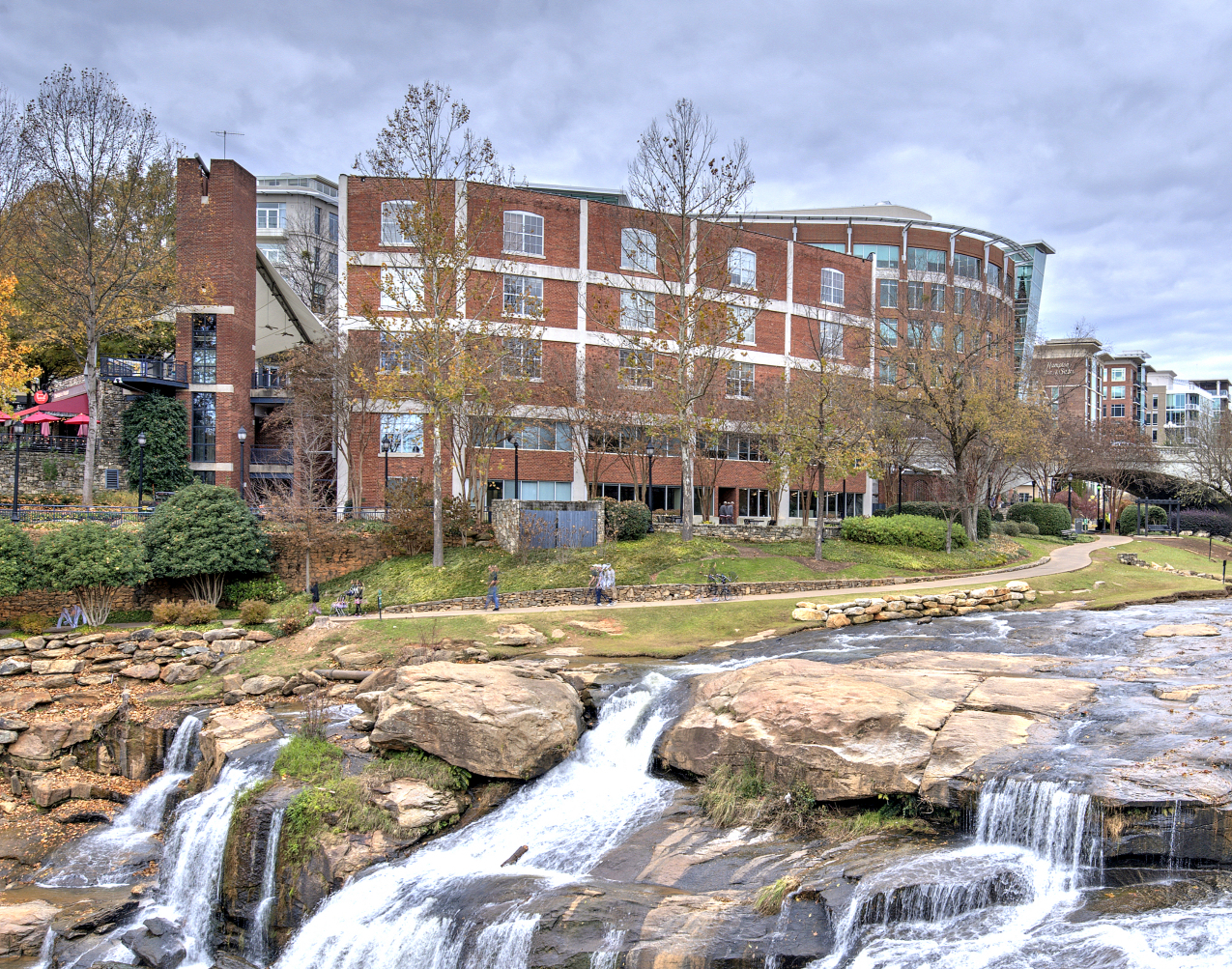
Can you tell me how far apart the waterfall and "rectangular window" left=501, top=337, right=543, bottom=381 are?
2229cm

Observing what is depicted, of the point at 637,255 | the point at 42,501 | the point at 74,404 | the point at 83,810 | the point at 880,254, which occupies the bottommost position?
the point at 83,810

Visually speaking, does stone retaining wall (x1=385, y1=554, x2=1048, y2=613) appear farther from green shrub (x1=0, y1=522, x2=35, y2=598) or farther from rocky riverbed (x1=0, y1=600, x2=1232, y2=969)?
green shrub (x1=0, y1=522, x2=35, y2=598)

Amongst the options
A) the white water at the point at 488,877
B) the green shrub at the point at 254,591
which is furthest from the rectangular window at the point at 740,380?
the white water at the point at 488,877

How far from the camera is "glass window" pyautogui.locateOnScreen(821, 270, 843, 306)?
4850cm

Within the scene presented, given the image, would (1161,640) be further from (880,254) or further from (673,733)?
(880,254)

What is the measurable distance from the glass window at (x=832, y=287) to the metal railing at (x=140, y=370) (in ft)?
120

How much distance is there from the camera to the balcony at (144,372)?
3888cm

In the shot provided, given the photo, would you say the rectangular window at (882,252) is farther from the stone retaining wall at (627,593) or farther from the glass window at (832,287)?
the stone retaining wall at (627,593)

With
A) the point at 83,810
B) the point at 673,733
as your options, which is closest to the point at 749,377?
the point at 673,733

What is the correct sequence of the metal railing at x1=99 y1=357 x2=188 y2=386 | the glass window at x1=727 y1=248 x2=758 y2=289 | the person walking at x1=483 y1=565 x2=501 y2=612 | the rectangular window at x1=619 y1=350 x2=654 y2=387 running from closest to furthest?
the person walking at x1=483 y1=565 x2=501 y2=612
the rectangular window at x1=619 y1=350 x2=654 y2=387
the metal railing at x1=99 y1=357 x2=188 y2=386
the glass window at x1=727 y1=248 x2=758 y2=289

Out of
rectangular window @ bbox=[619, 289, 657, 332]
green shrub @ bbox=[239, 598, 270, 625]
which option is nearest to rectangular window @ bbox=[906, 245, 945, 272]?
rectangular window @ bbox=[619, 289, 657, 332]

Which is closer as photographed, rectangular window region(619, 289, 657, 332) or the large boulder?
the large boulder

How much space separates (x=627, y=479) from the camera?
42.4m

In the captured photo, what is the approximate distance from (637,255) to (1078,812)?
36.6 meters
